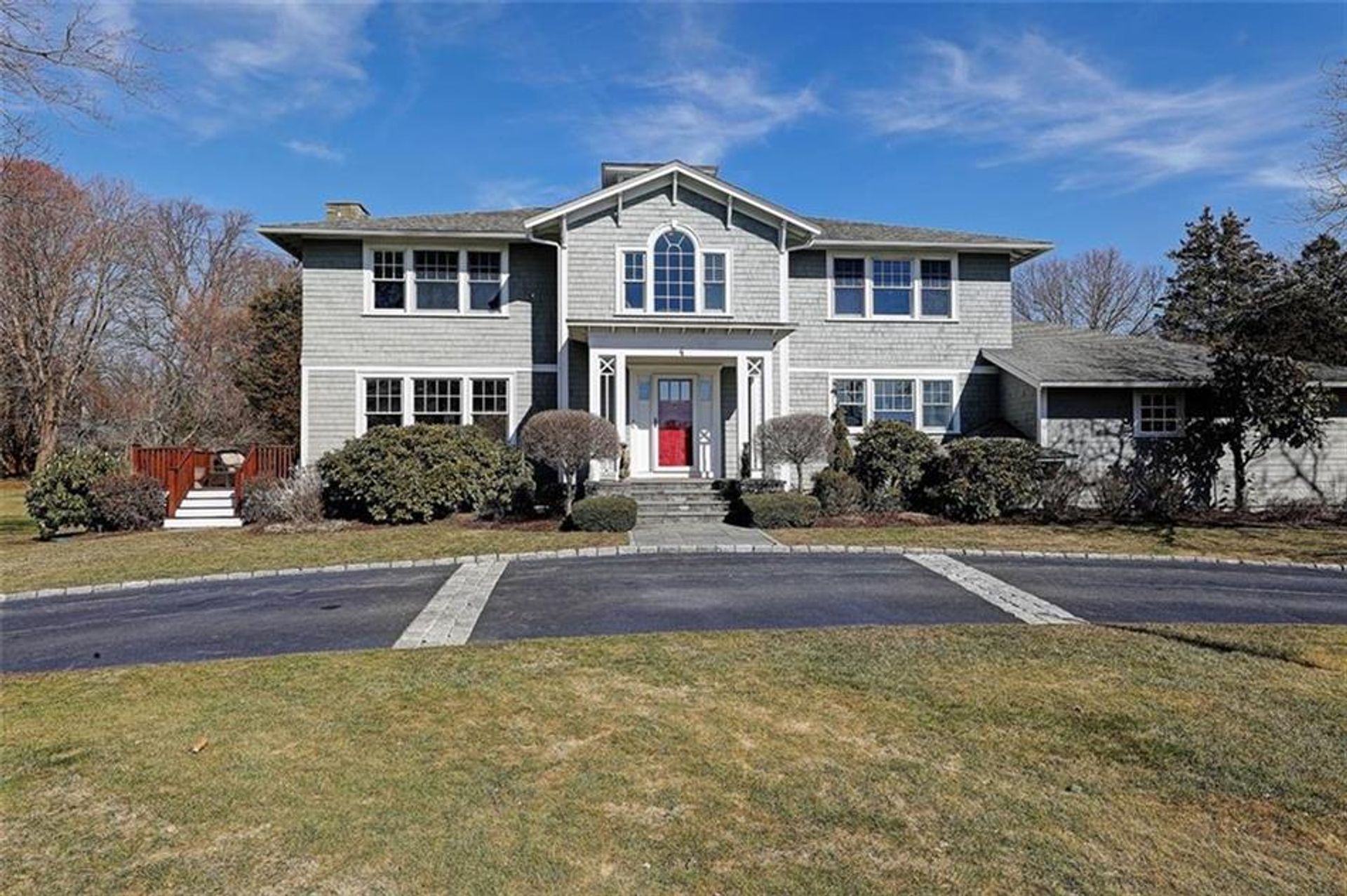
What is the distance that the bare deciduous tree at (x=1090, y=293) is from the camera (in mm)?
44969

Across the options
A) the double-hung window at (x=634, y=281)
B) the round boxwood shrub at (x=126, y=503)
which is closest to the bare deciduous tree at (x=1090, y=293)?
the double-hung window at (x=634, y=281)

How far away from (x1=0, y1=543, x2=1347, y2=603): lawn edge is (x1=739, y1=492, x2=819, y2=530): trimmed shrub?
2.24 meters

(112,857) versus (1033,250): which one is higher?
(1033,250)

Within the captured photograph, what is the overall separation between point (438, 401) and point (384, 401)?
125 centimetres

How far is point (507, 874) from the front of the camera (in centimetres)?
313

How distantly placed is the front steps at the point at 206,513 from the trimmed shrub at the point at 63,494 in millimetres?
1525

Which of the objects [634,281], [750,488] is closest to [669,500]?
[750,488]

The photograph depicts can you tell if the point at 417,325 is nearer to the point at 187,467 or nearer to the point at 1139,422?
the point at 187,467

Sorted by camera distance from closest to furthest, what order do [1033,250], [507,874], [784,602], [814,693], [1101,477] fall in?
[507,874]
[814,693]
[784,602]
[1101,477]
[1033,250]

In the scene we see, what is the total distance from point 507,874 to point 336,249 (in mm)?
18494

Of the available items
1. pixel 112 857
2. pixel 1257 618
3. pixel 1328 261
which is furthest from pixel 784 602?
pixel 1328 261

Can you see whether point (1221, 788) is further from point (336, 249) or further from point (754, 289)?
point (336, 249)

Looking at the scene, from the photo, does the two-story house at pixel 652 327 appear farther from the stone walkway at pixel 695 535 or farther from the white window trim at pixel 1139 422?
the stone walkway at pixel 695 535

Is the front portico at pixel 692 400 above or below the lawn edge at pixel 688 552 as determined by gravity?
above
